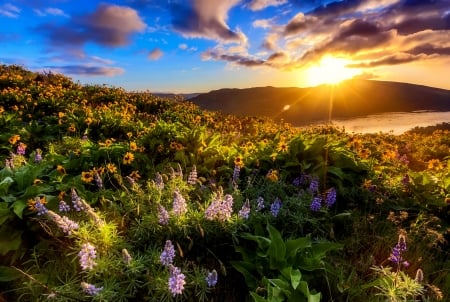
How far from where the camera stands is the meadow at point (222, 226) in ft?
11.6

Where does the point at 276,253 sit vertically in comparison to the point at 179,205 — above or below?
below

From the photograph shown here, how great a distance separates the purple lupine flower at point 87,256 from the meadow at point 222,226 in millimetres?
14

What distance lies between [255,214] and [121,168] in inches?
99.6

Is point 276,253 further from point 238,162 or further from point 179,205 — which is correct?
point 238,162

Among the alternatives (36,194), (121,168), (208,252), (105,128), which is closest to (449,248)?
(208,252)

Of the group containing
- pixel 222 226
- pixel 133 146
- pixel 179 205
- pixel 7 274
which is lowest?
pixel 7 274

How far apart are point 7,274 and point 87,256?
131 cm

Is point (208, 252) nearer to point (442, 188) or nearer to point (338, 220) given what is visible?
point (338, 220)

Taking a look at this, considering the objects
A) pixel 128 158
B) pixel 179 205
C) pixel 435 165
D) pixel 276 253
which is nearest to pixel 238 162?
pixel 128 158

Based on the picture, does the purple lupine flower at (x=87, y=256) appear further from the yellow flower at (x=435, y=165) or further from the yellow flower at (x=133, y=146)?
the yellow flower at (x=435, y=165)

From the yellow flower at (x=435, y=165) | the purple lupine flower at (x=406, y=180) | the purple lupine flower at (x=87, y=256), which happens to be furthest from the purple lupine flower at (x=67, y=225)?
the yellow flower at (x=435, y=165)

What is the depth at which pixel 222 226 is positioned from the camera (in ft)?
13.5

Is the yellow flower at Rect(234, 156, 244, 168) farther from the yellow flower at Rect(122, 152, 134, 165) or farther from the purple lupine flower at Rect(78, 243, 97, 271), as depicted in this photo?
the purple lupine flower at Rect(78, 243, 97, 271)

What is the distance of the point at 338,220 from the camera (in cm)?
505
